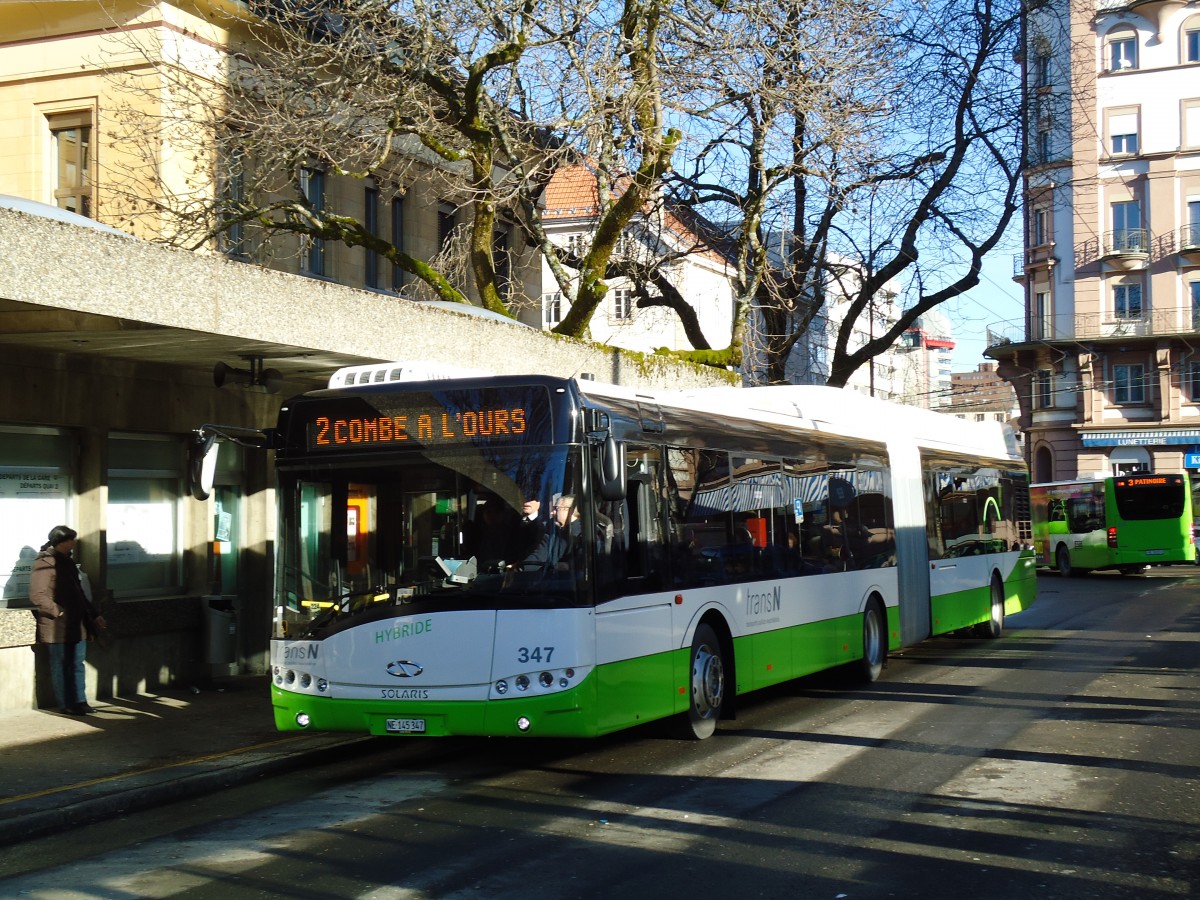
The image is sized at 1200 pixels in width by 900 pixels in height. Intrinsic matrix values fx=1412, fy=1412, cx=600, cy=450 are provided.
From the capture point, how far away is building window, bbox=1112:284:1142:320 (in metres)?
58.8

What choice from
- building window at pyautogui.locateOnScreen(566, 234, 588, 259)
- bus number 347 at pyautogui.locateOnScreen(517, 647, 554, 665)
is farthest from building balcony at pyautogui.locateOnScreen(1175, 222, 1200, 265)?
bus number 347 at pyautogui.locateOnScreen(517, 647, 554, 665)

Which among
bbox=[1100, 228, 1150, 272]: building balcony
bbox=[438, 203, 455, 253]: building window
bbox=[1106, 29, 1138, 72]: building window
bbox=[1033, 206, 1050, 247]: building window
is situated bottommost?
bbox=[438, 203, 455, 253]: building window

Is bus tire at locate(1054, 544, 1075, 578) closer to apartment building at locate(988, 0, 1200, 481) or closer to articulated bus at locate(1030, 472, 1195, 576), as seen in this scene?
articulated bus at locate(1030, 472, 1195, 576)

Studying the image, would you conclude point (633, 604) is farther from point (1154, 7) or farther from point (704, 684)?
point (1154, 7)

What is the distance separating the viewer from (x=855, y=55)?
69.4 feet

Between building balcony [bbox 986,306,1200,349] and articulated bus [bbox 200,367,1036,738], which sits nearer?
articulated bus [bbox 200,367,1036,738]

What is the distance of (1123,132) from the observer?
58.6m

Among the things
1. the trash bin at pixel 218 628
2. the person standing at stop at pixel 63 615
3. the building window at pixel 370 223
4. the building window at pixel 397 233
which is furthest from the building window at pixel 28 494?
the building window at pixel 397 233

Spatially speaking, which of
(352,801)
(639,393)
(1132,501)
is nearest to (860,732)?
(639,393)

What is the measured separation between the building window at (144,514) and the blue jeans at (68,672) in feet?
5.31

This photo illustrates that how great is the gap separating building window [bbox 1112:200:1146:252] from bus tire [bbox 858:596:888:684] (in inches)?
1853

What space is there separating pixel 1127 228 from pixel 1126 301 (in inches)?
119

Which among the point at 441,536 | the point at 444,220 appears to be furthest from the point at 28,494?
the point at 444,220

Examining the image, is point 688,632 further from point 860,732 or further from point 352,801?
point 352,801
